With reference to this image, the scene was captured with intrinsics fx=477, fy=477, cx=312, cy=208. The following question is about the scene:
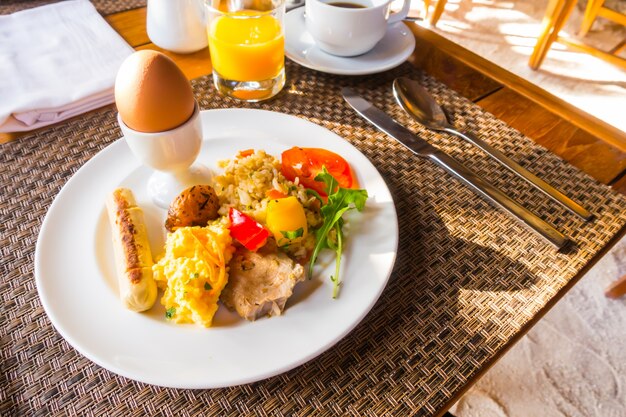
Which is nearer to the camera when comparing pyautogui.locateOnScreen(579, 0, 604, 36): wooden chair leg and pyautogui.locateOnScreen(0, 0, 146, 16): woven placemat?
pyautogui.locateOnScreen(0, 0, 146, 16): woven placemat

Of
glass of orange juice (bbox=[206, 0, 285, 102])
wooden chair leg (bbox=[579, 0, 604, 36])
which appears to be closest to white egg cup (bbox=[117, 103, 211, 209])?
glass of orange juice (bbox=[206, 0, 285, 102])

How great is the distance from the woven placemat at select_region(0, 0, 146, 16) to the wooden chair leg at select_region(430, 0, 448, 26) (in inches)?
87.2

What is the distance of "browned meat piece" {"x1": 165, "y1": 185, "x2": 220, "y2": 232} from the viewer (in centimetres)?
78

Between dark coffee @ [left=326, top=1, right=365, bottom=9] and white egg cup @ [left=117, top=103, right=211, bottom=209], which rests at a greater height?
dark coffee @ [left=326, top=1, right=365, bottom=9]

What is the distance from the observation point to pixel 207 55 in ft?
4.25

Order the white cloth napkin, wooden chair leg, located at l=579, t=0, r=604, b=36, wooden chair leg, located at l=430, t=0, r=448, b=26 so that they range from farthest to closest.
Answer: wooden chair leg, located at l=430, t=0, r=448, b=26, wooden chair leg, located at l=579, t=0, r=604, b=36, the white cloth napkin

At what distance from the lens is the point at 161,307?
714 mm

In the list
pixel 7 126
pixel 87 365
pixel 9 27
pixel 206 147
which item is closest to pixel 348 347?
pixel 87 365

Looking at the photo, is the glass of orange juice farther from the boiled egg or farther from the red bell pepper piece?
the red bell pepper piece

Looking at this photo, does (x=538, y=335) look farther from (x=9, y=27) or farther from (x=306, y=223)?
(x=9, y=27)

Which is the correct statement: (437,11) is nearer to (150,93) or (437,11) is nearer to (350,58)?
(350,58)

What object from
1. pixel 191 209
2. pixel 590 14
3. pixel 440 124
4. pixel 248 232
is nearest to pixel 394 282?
pixel 248 232

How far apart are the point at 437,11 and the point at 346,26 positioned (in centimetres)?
230

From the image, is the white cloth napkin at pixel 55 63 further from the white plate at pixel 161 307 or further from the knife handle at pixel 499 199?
the knife handle at pixel 499 199
